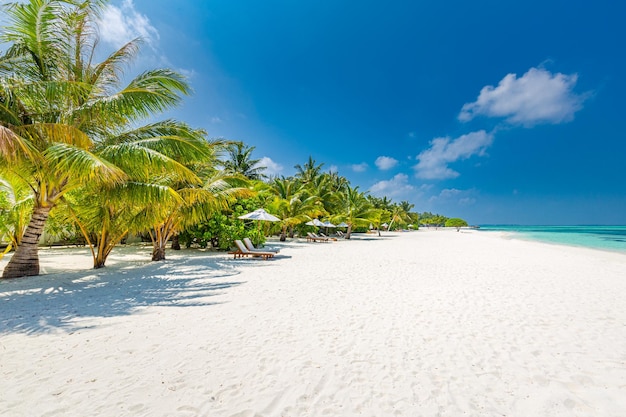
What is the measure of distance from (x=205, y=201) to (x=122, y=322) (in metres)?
7.42

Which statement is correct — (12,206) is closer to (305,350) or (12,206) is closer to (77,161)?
(77,161)

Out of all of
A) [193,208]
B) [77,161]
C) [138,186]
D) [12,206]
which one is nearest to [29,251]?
[12,206]

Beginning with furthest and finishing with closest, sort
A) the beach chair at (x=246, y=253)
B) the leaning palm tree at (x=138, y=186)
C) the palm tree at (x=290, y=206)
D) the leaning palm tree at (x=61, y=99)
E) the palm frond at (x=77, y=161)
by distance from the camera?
the palm tree at (x=290, y=206) → the beach chair at (x=246, y=253) → the leaning palm tree at (x=138, y=186) → the leaning palm tree at (x=61, y=99) → the palm frond at (x=77, y=161)

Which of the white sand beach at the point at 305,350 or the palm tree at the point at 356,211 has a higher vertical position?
the palm tree at the point at 356,211

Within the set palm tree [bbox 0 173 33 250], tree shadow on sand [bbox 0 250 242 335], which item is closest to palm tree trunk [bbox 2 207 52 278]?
tree shadow on sand [bbox 0 250 242 335]

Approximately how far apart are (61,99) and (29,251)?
3967mm

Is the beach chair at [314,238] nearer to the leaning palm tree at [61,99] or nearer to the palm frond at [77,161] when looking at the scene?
the leaning palm tree at [61,99]

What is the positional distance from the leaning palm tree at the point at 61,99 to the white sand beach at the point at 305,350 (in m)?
2.53

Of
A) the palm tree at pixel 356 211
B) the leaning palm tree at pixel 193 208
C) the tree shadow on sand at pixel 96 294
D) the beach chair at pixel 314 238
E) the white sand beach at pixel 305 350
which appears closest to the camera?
the white sand beach at pixel 305 350

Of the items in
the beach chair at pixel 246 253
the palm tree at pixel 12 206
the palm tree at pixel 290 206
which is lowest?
the beach chair at pixel 246 253

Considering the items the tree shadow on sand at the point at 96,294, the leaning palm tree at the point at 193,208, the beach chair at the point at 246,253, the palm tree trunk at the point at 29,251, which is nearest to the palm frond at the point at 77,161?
the palm tree trunk at the point at 29,251

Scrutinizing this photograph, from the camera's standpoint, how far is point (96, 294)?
578cm

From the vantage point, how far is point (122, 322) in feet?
13.9

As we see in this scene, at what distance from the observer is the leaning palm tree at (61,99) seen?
6020 millimetres
